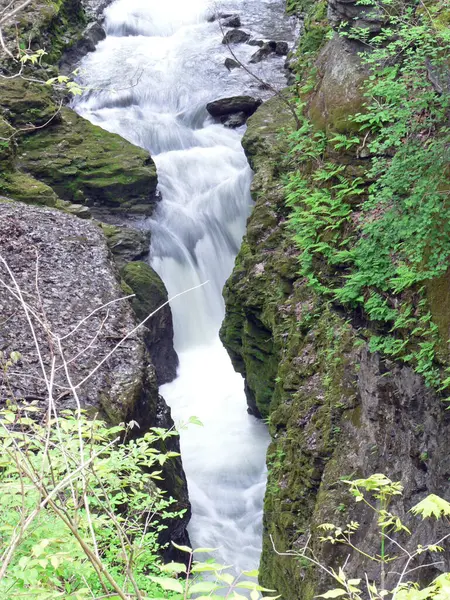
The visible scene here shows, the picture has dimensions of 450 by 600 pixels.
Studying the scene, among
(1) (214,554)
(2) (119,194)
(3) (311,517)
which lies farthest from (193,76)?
(3) (311,517)

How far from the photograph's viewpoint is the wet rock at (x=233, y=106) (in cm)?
1762

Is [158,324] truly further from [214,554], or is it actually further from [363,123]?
[363,123]

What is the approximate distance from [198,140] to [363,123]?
11.4 m

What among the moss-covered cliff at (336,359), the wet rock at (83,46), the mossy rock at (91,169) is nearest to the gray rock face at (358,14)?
the moss-covered cliff at (336,359)

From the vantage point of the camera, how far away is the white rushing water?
32.3ft

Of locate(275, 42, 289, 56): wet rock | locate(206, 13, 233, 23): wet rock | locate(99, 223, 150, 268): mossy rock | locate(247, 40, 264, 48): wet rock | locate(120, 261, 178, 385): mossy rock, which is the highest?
locate(206, 13, 233, 23): wet rock

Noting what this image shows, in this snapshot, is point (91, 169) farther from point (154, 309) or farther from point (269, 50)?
point (269, 50)

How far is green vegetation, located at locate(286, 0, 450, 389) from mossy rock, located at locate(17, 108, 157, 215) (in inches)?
333

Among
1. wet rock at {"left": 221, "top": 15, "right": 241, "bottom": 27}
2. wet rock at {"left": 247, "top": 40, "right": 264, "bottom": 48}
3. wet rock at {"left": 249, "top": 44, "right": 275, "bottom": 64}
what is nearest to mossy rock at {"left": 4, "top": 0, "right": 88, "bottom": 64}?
wet rock at {"left": 221, "top": 15, "right": 241, "bottom": 27}

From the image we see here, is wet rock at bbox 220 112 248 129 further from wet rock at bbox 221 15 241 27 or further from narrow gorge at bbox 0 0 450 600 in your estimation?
wet rock at bbox 221 15 241 27

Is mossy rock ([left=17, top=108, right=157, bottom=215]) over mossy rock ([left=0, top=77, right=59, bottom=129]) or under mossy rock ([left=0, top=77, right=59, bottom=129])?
under

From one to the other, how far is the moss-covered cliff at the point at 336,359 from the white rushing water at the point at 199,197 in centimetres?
234

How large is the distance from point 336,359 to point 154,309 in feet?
23.6

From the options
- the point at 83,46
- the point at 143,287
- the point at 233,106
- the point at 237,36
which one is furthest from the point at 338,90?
the point at 83,46
